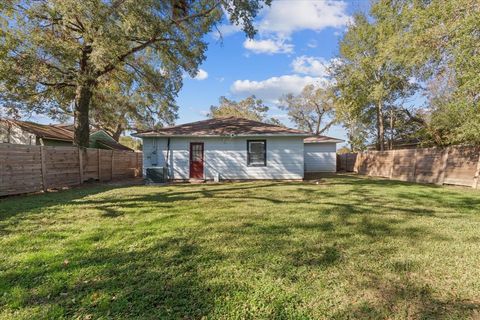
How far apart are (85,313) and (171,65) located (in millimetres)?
13667

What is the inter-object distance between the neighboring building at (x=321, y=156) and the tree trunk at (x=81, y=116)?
1571 cm

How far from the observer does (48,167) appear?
918cm

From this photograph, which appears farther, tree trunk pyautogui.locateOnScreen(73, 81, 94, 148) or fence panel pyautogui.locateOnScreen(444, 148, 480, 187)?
tree trunk pyautogui.locateOnScreen(73, 81, 94, 148)

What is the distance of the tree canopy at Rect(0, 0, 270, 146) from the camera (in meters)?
9.47

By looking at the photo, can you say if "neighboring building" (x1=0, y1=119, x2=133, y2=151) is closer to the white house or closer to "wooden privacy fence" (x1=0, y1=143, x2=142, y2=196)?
"wooden privacy fence" (x1=0, y1=143, x2=142, y2=196)

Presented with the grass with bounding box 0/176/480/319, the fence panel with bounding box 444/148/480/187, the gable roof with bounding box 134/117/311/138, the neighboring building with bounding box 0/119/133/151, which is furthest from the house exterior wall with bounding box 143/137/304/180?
the neighboring building with bounding box 0/119/133/151

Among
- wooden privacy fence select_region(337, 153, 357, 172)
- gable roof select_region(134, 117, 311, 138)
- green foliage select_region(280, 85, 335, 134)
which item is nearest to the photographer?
gable roof select_region(134, 117, 311, 138)

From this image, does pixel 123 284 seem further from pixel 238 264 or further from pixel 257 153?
pixel 257 153

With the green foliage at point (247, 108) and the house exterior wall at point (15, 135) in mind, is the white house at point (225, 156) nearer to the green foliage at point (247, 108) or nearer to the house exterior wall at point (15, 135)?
the house exterior wall at point (15, 135)

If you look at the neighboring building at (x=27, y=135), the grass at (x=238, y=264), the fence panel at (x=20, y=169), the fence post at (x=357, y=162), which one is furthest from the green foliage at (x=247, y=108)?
the grass at (x=238, y=264)

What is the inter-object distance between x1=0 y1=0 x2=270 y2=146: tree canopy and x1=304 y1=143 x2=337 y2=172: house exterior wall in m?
11.9

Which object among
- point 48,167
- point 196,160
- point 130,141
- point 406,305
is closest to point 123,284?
point 406,305

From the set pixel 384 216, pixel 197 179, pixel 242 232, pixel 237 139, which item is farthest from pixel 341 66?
pixel 242 232

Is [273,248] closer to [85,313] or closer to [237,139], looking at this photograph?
[85,313]
